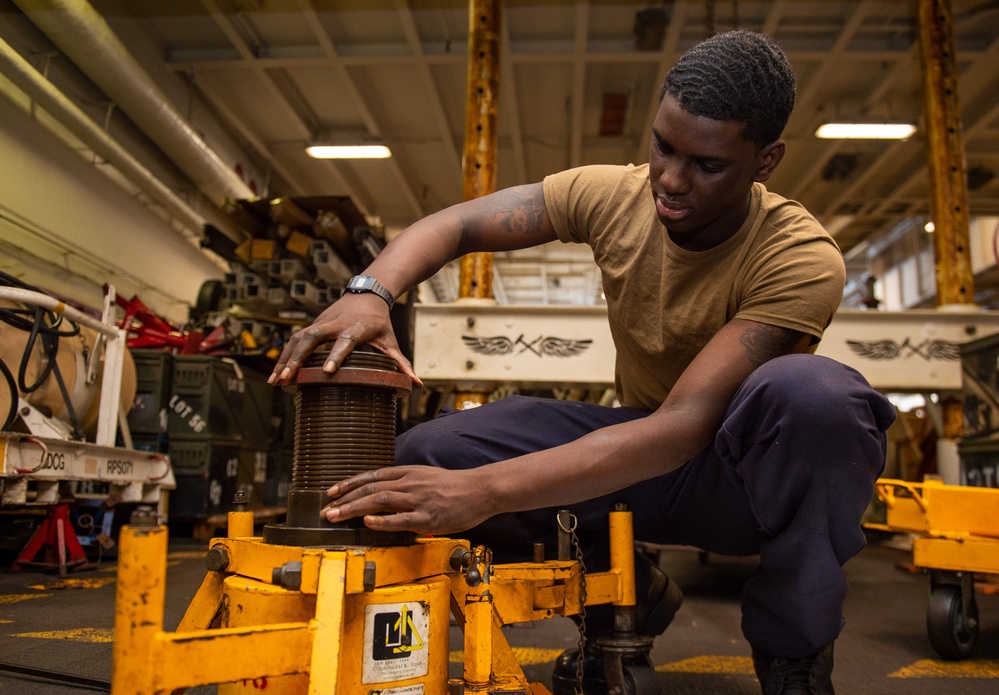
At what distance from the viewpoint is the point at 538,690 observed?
1.29m

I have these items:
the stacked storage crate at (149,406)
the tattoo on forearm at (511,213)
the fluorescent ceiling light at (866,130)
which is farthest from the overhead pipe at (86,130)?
the fluorescent ceiling light at (866,130)

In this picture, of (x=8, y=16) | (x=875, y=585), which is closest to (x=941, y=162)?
(x=875, y=585)

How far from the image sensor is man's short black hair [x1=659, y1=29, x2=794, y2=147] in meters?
1.33

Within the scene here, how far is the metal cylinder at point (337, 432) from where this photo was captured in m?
1.04

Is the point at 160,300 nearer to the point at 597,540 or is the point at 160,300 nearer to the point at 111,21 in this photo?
the point at 111,21

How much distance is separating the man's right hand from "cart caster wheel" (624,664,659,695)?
797 mm

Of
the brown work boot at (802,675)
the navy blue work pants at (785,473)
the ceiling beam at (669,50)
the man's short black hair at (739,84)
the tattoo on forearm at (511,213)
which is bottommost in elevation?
the brown work boot at (802,675)

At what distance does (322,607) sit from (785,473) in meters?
0.82

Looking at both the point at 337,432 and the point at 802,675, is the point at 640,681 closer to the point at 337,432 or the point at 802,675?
the point at 802,675

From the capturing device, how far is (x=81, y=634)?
2.17 metres

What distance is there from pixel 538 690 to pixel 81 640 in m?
1.54

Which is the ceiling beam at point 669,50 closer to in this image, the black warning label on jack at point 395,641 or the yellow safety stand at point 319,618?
the yellow safety stand at point 319,618

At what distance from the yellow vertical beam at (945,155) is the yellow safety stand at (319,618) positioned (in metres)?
5.25

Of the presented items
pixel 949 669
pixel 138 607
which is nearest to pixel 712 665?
pixel 949 669
